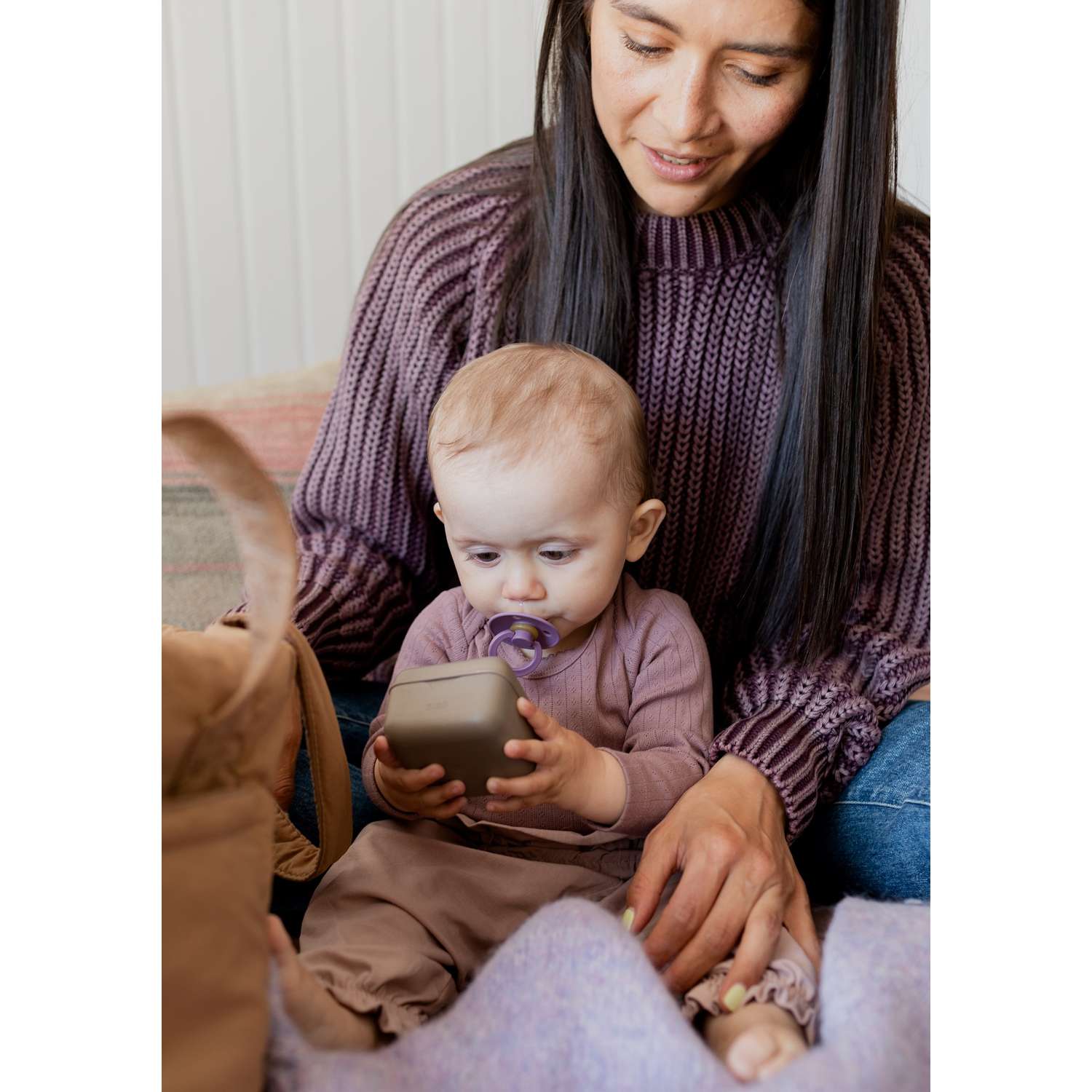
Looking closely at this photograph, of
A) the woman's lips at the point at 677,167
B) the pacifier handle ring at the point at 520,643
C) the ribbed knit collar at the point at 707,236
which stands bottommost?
the pacifier handle ring at the point at 520,643

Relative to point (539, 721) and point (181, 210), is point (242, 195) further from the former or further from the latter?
point (539, 721)

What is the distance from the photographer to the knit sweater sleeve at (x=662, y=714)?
35.4 inches

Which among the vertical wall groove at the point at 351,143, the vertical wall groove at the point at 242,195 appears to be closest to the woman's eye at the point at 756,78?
the vertical wall groove at the point at 351,143

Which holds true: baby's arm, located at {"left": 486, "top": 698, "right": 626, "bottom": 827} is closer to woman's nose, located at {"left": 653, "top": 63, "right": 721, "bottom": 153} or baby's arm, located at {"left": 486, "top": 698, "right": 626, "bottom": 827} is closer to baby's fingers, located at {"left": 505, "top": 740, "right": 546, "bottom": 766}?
baby's fingers, located at {"left": 505, "top": 740, "right": 546, "bottom": 766}

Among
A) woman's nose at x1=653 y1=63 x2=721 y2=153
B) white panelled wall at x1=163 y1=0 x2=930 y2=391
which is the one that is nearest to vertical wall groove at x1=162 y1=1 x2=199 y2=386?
white panelled wall at x1=163 y1=0 x2=930 y2=391

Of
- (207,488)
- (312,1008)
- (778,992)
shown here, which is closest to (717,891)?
(778,992)

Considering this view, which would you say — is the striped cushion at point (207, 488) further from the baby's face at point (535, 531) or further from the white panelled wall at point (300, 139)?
the baby's face at point (535, 531)

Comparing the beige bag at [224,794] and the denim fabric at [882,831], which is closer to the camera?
the beige bag at [224,794]

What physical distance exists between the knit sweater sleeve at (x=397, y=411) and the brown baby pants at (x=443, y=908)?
330mm

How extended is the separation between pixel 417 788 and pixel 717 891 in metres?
0.23

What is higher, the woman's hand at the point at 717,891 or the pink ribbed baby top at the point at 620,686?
the pink ribbed baby top at the point at 620,686

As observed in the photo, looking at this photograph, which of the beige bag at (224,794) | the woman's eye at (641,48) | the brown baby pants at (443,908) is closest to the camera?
the beige bag at (224,794)

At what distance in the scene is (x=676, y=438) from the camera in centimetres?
121

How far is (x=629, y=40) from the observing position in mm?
998
